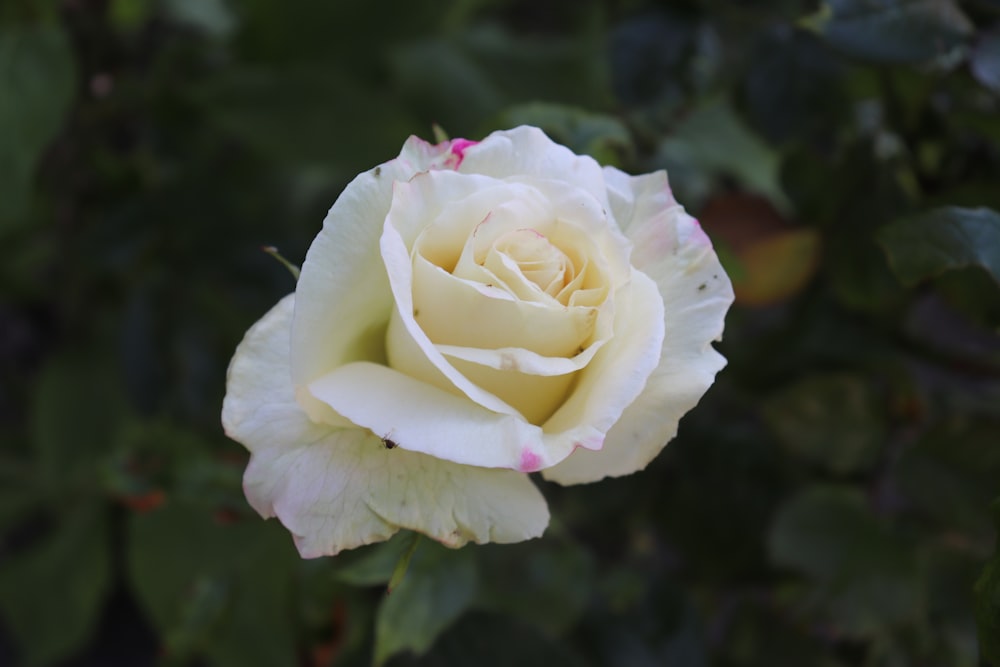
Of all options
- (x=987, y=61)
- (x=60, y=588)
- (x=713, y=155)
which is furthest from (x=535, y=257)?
(x=60, y=588)

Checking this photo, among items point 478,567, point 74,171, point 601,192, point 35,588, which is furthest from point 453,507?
point 35,588

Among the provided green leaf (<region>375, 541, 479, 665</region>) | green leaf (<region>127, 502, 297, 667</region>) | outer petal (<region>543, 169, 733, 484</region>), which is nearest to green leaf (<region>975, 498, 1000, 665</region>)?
outer petal (<region>543, 169, 733, 484</region>)

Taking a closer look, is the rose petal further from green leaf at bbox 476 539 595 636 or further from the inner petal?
green leaf at bbox 476 539 595 636

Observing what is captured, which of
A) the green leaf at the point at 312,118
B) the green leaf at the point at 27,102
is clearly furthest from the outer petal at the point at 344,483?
the green leaf at the point at 312,118

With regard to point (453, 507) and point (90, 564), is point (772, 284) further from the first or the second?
point (90, 564)

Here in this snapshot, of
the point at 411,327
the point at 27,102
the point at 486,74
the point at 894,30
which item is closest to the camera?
the point at 411,327

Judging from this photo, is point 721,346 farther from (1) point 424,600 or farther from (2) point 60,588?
(2) point 60,588
